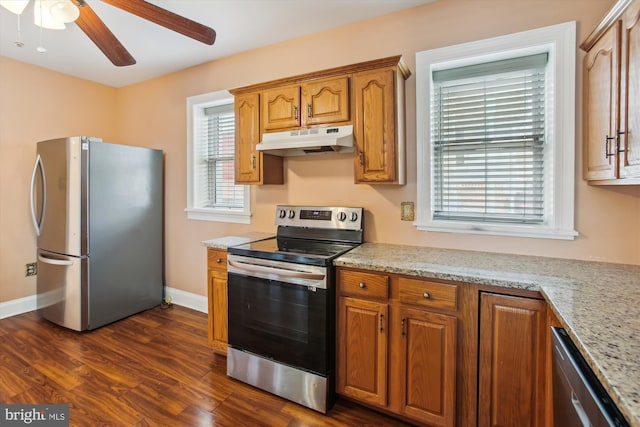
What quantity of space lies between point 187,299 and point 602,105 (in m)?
3.79

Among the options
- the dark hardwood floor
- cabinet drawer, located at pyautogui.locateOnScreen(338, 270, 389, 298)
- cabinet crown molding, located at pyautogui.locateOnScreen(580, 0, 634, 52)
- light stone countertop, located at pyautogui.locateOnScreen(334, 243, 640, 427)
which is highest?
cabinet crown molding, located at pyautogui.locateOnScreen(580, 0, 634, 52)

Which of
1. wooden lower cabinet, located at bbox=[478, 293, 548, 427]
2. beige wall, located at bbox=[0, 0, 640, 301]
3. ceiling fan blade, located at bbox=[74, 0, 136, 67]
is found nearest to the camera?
wooden lower cabinet, located at bbox=[478, 293, 548, 427]

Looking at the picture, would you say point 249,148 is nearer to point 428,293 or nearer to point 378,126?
point 378,126

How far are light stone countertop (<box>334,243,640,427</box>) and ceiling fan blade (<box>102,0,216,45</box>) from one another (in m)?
1.56

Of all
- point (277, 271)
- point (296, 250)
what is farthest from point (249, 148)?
point (277, 271)

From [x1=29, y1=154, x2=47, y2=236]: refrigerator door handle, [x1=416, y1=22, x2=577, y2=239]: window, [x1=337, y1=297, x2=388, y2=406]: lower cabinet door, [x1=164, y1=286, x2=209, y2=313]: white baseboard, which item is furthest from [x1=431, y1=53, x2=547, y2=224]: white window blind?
[x1=29, y1=154, x2=47, y2=236]: refrigerator door handle

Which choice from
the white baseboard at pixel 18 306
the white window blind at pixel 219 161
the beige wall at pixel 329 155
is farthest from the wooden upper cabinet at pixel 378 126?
the white baseboard at pixel 18 306

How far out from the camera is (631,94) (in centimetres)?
136

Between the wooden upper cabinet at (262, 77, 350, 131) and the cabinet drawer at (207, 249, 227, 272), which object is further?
the cabinet drawer at (207, 249, 227, 272)

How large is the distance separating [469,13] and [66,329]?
428cm

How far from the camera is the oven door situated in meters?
1.89

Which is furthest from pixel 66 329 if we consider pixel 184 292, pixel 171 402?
pixel 171 402

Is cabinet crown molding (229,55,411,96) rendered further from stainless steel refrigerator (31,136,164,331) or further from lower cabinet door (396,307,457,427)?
stainless steel refrigerator (31,136,164,331)

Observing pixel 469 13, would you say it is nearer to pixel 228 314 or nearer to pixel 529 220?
pixel 529 220
